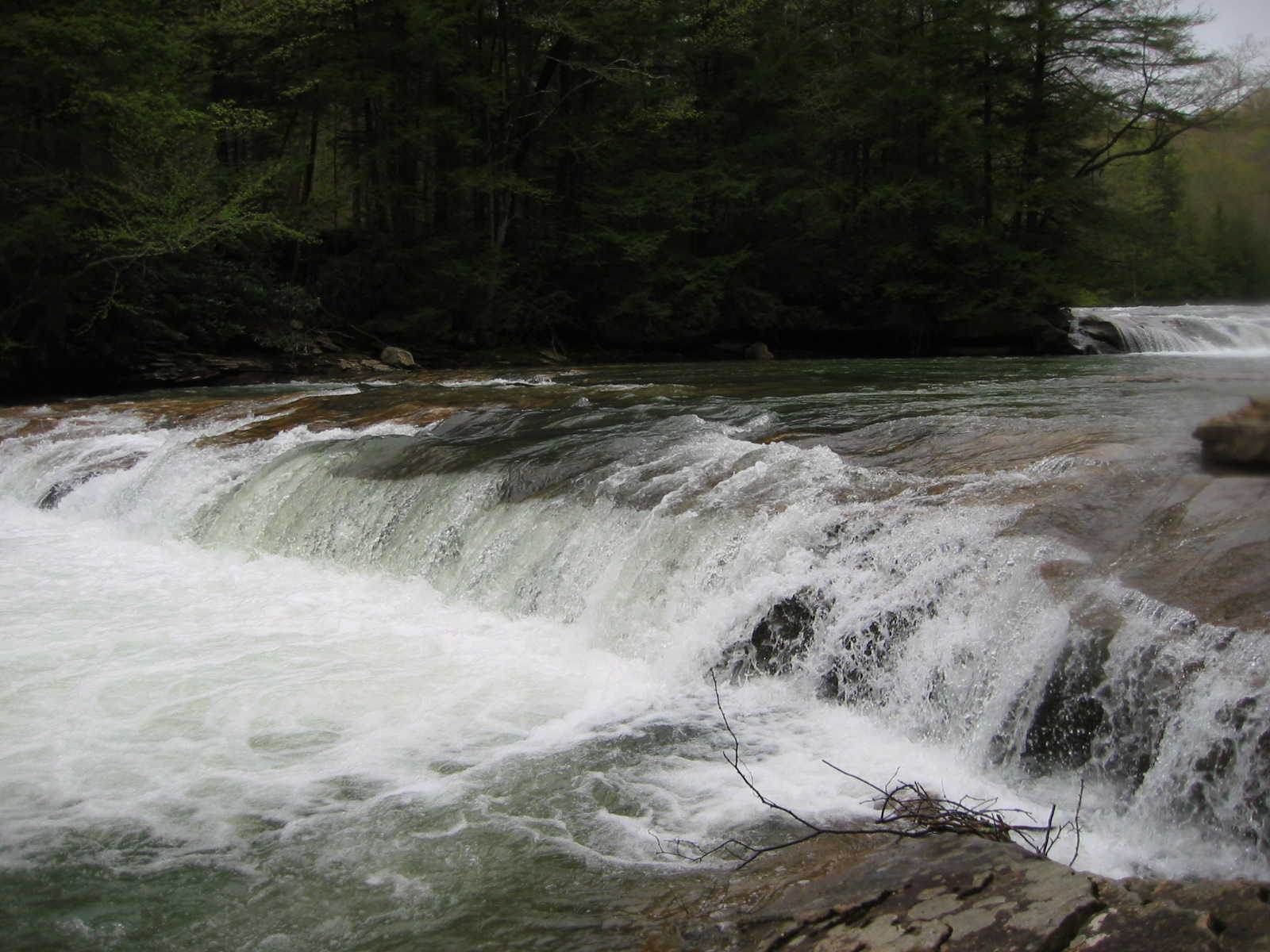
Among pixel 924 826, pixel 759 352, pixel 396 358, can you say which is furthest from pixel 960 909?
pixel 759 352

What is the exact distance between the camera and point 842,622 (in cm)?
459

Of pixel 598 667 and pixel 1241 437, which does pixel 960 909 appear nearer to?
pixel 598 667

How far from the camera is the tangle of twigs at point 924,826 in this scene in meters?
2.84

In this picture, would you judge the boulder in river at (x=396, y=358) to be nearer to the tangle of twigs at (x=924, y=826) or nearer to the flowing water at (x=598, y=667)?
the flowing water at (x=598, y=667)

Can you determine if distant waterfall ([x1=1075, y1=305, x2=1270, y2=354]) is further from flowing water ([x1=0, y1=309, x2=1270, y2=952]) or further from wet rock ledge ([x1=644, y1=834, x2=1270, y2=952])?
wet rock ledge ([x1=644, y1=834, x2=1270, y2=952])

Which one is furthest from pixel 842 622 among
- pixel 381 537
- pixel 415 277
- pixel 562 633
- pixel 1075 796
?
pixel 415 277

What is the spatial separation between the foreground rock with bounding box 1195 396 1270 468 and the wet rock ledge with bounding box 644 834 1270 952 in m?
2.66

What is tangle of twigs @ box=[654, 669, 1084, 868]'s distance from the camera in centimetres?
284

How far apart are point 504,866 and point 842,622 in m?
2.06

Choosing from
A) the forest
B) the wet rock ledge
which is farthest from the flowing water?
the forest

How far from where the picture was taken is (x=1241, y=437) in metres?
4.72

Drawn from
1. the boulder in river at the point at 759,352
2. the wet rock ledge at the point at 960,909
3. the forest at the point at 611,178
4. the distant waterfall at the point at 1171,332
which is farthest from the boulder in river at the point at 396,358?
the wet rock ledge at the point at 960,909

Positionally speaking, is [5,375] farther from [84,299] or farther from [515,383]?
[515,383]

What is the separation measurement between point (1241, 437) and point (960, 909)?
3393 millimetres
